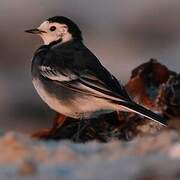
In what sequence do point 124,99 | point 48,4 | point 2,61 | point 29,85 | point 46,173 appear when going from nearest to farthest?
point 46,173 → point 124,99 → point 29,85 → point 2,61 → point 48,4

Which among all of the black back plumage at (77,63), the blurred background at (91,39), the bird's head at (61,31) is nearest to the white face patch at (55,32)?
the bird's head at (61,31)

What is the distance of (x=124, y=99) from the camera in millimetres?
10078

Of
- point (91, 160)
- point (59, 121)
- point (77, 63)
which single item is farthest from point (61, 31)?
point (91, 160)

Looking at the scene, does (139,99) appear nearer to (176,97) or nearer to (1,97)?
(176,97)

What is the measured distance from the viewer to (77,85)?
10570 millimetres

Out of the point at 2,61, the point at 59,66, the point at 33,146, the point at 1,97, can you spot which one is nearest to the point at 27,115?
the point at 1,97

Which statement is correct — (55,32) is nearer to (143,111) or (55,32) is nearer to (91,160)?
(143,111)

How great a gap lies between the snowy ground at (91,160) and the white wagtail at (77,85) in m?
2.92

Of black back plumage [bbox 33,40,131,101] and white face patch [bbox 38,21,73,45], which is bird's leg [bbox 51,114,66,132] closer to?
black back plumage [bbox 33,40,131,101]

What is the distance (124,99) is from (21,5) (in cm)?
1810

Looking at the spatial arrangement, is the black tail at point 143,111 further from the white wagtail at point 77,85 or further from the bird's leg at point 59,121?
the bird's leg at point 59,121

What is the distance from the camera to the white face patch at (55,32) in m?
12.0

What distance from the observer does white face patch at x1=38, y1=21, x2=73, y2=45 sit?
12016 mm

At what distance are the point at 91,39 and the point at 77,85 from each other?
14.3 meters
